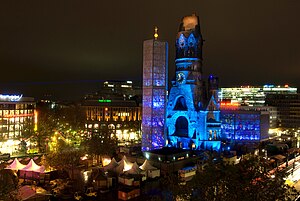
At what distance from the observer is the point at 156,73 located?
59.1 meters

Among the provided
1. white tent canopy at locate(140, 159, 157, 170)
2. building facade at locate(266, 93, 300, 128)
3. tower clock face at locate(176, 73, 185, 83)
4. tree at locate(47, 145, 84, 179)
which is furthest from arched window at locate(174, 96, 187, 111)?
building facade at locate(266, 93, 300, 128)

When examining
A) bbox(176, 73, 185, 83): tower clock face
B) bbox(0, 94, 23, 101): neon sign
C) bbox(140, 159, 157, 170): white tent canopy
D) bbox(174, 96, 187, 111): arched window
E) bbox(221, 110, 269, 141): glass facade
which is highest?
bbox(176, 73, 185, 83): tower clock face

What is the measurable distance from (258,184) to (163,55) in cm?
4118

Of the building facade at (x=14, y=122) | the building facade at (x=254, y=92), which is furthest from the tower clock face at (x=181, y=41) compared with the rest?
the building facade at (x=254, y=92)

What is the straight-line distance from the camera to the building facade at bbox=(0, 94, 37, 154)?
228 ft

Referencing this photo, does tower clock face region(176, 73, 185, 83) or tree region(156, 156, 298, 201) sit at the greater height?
tower clock face region(176, 73, 185, 83)

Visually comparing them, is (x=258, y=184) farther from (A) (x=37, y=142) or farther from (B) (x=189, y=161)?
(A) (x=37, y=142)

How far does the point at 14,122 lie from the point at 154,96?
36.9 meters

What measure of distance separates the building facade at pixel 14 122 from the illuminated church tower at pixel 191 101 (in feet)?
110

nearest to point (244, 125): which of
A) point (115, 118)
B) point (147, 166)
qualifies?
point (115, 118)

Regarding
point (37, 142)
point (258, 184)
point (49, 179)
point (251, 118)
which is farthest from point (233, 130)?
point (258, 184)

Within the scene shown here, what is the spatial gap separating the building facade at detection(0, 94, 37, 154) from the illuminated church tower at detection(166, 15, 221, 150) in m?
33.6

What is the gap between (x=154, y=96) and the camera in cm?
5888

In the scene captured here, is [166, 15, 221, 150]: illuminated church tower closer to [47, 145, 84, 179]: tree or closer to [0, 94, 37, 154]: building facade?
[47, 145, 84, 179]: tree
